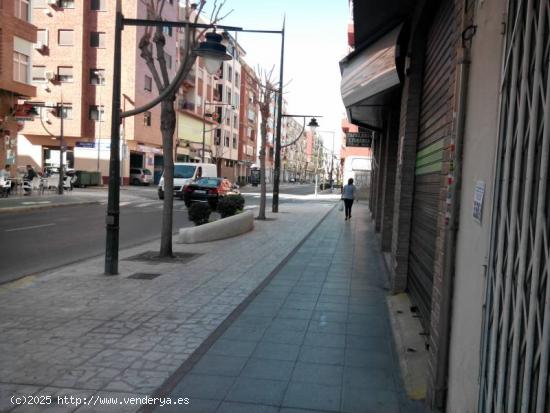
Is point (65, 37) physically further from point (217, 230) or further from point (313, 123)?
point (217, 230)

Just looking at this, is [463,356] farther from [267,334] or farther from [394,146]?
[394,146]

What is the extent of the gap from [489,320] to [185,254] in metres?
8.85

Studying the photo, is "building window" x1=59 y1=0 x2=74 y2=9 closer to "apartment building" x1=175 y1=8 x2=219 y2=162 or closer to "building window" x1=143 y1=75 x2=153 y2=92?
"building window" x1=143 y1=75 x2=153 y2=92

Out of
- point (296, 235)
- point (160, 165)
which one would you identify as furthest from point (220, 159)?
point (296, 235)

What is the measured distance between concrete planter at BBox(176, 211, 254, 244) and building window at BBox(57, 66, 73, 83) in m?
37.1

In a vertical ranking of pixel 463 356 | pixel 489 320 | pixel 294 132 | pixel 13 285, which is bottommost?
pixel 13 285

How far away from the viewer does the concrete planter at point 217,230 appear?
504 inches

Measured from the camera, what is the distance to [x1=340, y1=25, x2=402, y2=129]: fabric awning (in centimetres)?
714

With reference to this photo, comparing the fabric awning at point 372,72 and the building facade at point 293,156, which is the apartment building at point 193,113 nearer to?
the fabric awning at point 372,72

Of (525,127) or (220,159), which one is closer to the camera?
(525,127)

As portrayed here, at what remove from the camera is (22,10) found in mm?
30656

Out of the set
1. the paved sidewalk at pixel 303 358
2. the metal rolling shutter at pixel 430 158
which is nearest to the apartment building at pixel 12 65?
the paved sidewalk at pixel 303 358

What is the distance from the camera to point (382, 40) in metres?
8.03

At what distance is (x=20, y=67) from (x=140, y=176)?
782 inches
